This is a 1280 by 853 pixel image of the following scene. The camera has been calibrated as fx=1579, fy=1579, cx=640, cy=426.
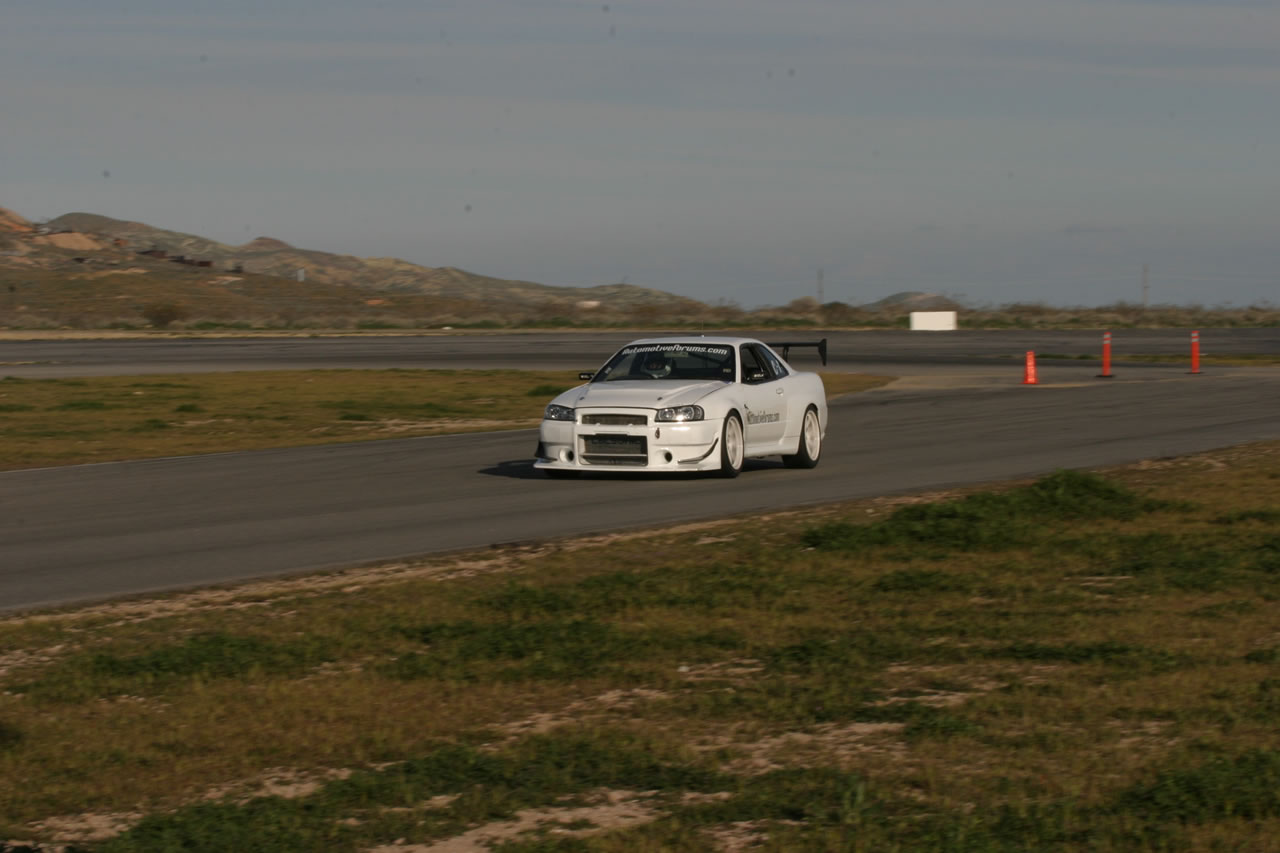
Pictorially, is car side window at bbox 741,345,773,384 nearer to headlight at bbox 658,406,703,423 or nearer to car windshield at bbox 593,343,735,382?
car windshield at bbox 593,343,735,382

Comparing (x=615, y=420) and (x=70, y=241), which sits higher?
(x=70, y=241)

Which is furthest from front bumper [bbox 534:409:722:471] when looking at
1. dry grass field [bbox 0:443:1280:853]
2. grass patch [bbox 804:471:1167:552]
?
dry grass field [bbox 0:443:1280:853]

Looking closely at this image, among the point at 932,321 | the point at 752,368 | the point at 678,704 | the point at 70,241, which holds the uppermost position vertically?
the point at 70,241

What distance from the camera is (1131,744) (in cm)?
584

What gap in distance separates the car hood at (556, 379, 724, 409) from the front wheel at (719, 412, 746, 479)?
1.24 ft

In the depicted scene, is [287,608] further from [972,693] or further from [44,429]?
[44,429]

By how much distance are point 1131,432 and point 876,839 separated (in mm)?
17271

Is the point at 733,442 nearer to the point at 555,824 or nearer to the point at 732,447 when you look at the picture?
the point at 732,447

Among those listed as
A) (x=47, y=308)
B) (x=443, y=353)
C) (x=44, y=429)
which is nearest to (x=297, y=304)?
(x=47, y=308)

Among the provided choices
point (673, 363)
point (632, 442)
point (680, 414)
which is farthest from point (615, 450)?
point (673, 363)

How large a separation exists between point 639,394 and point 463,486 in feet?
6.38

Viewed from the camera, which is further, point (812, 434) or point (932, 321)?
point (932, 321)

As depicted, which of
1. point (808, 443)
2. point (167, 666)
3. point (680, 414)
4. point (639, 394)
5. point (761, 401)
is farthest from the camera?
point (808, 443)

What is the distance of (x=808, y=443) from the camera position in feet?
56.4
